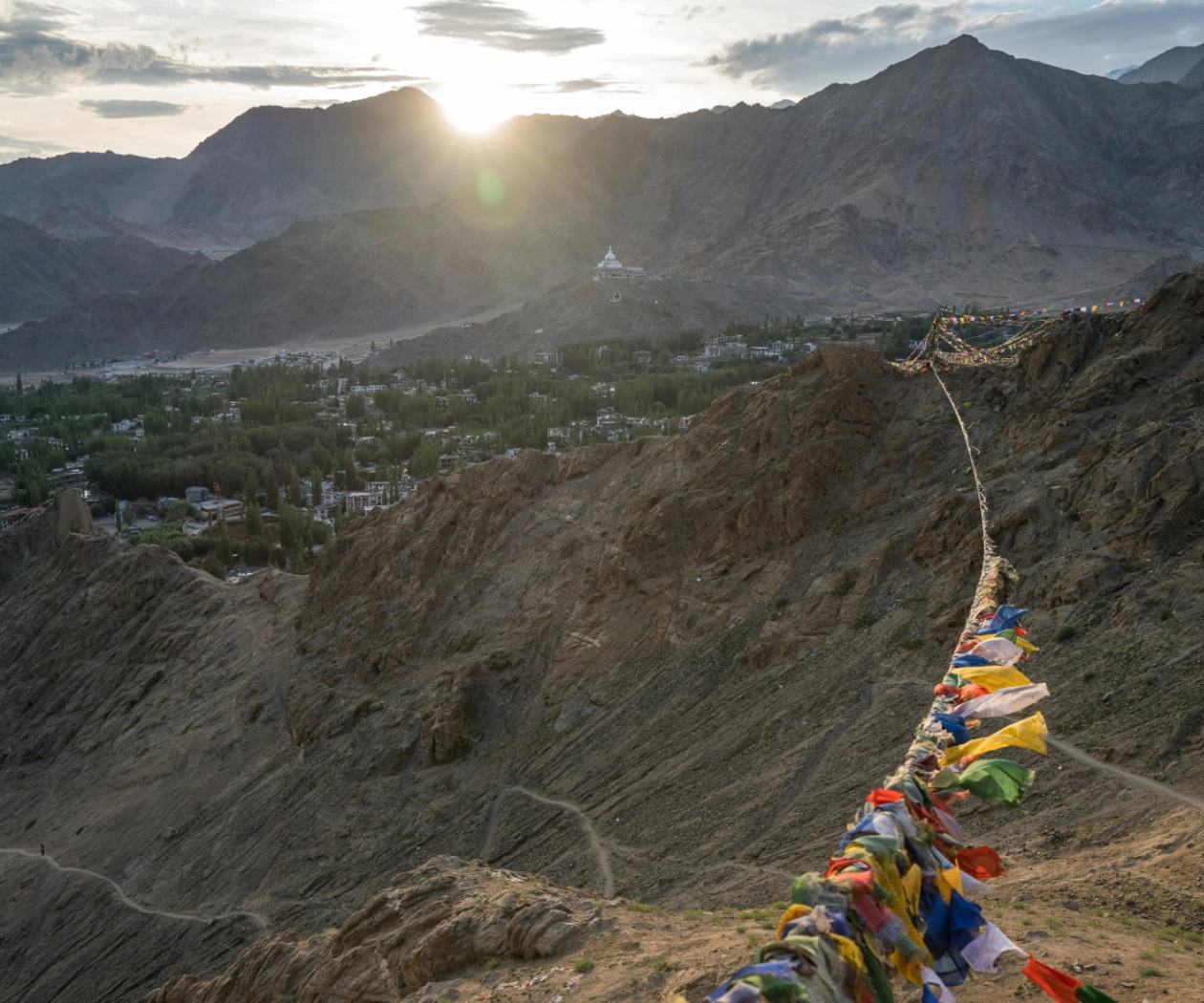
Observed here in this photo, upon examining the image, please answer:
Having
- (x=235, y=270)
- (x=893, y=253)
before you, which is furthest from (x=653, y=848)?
(x=235, y=270)

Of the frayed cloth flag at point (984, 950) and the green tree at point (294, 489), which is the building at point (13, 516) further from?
the frayed cloth flag at point (984, 950)

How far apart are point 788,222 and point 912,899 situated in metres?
132

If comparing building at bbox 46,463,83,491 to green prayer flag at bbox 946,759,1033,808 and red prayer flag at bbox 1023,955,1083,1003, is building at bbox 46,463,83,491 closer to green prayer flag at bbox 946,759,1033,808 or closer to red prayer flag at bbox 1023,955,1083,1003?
green prayer flag at bbox 946,759,1033,808

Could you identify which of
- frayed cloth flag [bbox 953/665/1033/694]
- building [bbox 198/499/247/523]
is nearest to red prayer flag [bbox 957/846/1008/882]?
frayed cloth flag [bbox 953/665/1033/694]

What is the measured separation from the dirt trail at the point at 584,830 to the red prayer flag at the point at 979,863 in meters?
11.1

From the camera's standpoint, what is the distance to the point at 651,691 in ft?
74.9

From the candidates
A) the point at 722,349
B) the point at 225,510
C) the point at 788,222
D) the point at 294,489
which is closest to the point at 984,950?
the point at 225,510

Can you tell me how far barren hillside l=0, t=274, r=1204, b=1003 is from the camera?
538 inches

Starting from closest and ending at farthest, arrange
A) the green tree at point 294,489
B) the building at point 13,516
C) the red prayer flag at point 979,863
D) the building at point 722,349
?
the red prayer flag at point 979,863, the building at point 13,516, the green tree at point 294,489, the building at point 722,349

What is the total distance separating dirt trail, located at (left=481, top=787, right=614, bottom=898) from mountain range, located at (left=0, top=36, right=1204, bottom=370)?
82606 mm

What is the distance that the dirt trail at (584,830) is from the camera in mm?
17281

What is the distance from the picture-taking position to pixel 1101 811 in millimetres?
12383

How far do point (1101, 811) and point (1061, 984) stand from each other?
752cm

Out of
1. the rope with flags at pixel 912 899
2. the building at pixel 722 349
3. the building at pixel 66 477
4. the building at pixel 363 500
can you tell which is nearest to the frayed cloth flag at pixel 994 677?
the rope with flags at pixel 912 899
